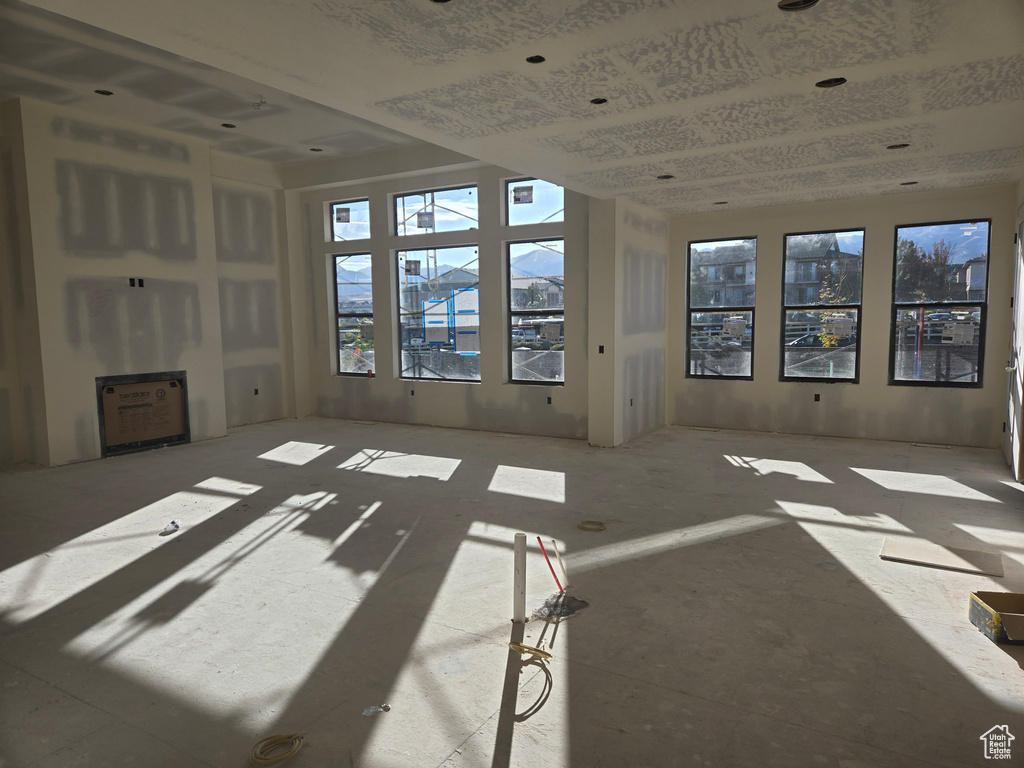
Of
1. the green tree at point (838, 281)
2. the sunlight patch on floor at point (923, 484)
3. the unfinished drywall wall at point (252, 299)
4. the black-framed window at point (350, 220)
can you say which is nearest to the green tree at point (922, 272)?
the green tree at point (838, 281)

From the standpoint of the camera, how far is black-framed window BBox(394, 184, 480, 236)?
8.48 meters

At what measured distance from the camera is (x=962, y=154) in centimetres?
531

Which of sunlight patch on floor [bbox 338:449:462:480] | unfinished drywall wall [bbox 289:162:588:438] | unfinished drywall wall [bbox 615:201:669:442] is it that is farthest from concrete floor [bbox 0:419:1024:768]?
unfinished drywall wall [bbox 289:162:588:438]

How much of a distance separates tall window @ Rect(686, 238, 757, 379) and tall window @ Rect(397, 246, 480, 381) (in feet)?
9.79

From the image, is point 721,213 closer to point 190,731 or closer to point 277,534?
point 277,534

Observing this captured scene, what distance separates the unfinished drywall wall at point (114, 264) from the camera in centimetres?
659

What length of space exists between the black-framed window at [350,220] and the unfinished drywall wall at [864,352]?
4.53 metres

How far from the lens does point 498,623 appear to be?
3.16 metres

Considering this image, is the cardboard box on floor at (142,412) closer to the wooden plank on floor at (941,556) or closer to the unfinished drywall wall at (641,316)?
the unfinished drywall wall at (641,316)

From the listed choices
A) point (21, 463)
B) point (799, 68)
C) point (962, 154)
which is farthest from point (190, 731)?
point (962, 154)

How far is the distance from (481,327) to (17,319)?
17.0ft

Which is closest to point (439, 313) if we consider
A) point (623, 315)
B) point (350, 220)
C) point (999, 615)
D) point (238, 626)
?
point (350, 220)

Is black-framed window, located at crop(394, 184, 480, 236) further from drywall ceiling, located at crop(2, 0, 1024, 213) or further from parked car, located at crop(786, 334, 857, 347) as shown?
parked car, located at crop(786, 334, 857, 347)

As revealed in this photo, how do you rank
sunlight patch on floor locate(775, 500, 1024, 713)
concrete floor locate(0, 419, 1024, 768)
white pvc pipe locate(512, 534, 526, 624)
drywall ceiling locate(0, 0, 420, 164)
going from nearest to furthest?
concrete floor locate(0, 419, 1024, 768)
sunlight patch on floor locate(775, 500, 1024, 713)
white pvc pipe locate(512, 534, 526, 624)
drywall ceiling locate(0, 0, 420, 164)
